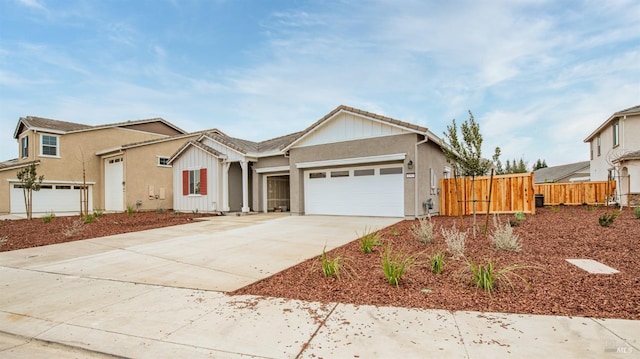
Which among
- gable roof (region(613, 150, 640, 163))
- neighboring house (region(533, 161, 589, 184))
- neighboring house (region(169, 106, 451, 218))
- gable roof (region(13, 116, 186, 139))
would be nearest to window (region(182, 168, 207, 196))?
neighboring house (region(169, 106, 451, 218))

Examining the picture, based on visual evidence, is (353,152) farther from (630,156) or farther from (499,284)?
(630,156)

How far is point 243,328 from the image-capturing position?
3.49m

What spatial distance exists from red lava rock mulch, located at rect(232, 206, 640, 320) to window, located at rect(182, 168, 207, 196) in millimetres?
12769

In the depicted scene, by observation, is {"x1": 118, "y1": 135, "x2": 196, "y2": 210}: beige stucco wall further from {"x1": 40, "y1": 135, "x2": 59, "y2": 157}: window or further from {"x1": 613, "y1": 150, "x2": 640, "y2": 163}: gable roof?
{"x1": 613, "y1": 150, "x2": 640, "y2": 163}: gable roof

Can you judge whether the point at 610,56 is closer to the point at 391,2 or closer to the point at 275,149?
the point at 391,2

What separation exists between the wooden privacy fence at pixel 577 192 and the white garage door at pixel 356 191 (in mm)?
12879

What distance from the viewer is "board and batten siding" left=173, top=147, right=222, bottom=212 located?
1744cm

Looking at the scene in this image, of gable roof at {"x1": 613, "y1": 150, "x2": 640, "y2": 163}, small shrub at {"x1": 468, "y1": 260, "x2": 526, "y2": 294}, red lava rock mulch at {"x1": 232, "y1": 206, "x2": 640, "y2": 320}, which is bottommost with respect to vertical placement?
red lava rock mulch at {"x1": 232, "y1": 206, "x2": 640, "y2": 320}

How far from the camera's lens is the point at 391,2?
10.7 meters

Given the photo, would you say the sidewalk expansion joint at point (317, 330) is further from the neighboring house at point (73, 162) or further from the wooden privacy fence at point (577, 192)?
the wooden privacy fence at point (577, 192)

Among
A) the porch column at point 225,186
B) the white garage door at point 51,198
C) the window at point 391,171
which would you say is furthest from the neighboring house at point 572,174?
the white garage door at point 51,198

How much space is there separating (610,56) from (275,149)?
14361 mm

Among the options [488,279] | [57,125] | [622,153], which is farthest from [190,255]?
[622,153]

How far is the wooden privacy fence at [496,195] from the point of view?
1397 cm
